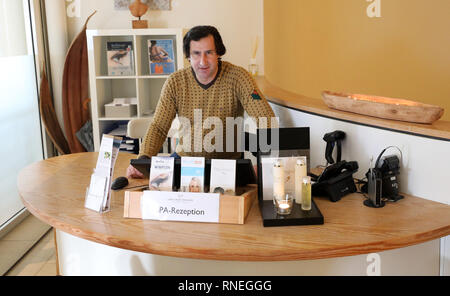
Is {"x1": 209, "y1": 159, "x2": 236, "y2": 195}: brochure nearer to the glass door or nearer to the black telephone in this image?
the black telephone

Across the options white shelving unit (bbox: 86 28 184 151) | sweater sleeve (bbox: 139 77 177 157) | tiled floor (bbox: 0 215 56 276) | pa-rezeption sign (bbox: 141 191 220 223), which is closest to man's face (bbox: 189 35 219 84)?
sweater sleeve (bbox: 139 77 177 157)

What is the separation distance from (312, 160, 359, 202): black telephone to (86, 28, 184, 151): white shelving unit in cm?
259

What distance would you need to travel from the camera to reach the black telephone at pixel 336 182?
2.14 m

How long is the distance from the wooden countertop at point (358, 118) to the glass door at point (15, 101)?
7.17 feet

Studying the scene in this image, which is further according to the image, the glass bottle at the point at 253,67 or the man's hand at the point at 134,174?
the glass bottle at the point at 253,67

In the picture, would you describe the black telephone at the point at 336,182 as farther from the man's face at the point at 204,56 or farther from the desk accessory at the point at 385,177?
the man's face at the point at 204,56

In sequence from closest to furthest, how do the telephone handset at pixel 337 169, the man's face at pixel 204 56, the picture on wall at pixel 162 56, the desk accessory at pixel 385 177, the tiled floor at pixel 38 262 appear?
the desk accessory at pixel 385 177 < the telephone handset at pixel 337 169 < the man's face at pixel 204 56 < the tiled floor at pixel 38 262 < the picture on wall at pixel 162 56

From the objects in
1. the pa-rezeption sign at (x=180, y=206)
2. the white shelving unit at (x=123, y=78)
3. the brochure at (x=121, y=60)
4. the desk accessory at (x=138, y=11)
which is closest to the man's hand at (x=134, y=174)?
the pa-rezeption sign at (x=180, y=206)

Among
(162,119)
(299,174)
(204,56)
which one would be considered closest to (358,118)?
(299,174)

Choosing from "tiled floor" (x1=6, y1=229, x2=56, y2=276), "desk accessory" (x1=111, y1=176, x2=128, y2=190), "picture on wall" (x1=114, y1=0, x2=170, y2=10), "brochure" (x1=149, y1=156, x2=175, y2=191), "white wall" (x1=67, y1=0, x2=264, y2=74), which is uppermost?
"picture on wall" (x1=114, y1=0, x2=170, y2=10)

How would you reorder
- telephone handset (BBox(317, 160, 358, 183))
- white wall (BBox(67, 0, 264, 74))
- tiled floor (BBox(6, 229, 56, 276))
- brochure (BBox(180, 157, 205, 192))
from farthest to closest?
white wall (BBox(67, 0, 264, 74)) → tiled floor (BBox(6, 229, 56, 276)) → telephone handset (BBox(317, 160, 358, 183)) → brochure (BBox(180, 157, 205, 192))

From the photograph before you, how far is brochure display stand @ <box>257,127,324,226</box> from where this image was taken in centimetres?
188

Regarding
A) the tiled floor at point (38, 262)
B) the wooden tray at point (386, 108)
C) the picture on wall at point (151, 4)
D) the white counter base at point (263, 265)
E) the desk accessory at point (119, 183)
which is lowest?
the tiled floor at point (38, 262)

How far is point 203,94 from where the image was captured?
287cm
